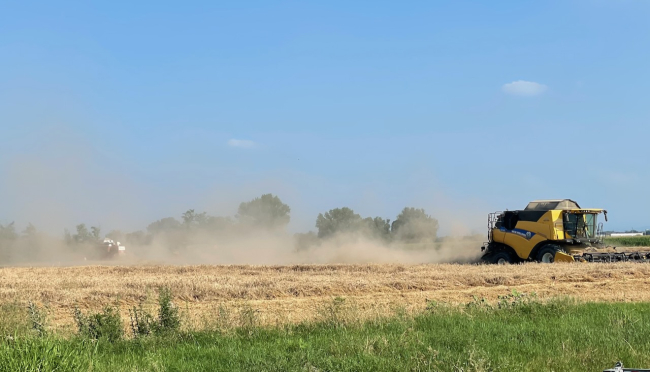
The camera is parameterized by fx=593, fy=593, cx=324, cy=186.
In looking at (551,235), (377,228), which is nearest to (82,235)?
(377,228)

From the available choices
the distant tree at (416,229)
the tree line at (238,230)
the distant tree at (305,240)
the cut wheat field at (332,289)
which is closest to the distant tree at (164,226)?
the tree line at (238,230)

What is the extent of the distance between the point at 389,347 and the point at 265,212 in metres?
49.0

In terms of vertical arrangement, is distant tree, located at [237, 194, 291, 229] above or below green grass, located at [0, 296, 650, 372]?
above

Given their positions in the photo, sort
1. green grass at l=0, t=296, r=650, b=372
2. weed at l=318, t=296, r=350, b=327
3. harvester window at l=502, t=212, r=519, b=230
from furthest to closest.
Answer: harvester window at l=502, t=212, r=519, b=230
weed at l=318, t=296, r=350, b=327
green grass at l=0, t=296, r=650, b=372

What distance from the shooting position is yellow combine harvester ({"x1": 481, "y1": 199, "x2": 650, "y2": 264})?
2848 centimetres

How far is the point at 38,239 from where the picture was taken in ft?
164

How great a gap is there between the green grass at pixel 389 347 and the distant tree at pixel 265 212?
41755 mm

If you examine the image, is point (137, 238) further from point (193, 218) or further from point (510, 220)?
point (510, 220)

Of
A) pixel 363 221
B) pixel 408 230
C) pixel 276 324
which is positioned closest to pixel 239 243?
pixel 363 221

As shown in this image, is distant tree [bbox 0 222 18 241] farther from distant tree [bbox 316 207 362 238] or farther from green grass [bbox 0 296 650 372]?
green grass [bbox 0 296 650 372]

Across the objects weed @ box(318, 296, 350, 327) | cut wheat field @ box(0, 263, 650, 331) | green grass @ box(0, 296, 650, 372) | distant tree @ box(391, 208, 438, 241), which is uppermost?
distant tree @ box(391, 208, 438, 241)

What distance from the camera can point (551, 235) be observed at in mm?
28922

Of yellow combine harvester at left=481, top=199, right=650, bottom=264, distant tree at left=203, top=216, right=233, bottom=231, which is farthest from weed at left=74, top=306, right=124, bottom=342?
distant tree at left=203, top=216, right=233, bottom=231

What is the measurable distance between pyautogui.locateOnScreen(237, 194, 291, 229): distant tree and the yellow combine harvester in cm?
2497
